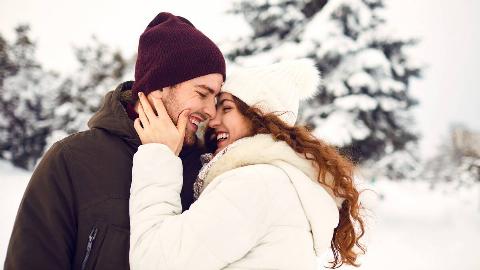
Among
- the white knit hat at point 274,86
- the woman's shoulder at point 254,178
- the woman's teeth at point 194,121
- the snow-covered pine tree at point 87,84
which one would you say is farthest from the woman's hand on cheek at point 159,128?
the snow-covered pine tree at point 87,84

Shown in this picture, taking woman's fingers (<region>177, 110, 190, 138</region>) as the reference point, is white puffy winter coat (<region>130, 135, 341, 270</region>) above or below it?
below

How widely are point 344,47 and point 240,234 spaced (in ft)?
35.3

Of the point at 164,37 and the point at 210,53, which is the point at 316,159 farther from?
the point at 164,37

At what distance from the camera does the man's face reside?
7.81ft

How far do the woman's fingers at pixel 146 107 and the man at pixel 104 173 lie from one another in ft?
0.24

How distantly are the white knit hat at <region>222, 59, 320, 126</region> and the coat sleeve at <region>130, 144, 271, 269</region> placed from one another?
2.42ft

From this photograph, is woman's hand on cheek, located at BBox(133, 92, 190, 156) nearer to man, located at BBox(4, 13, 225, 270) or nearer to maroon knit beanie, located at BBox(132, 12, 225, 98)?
man, located at BBox(4, 13, 225, 270)

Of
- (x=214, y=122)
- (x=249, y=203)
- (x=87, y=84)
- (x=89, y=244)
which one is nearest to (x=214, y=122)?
(x=214, y=122)

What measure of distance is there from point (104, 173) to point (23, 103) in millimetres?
20446

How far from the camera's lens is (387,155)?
1296 centimetres

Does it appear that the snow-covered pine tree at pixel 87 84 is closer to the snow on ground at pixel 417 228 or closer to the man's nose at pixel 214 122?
the snow on ground at pixel 417 228

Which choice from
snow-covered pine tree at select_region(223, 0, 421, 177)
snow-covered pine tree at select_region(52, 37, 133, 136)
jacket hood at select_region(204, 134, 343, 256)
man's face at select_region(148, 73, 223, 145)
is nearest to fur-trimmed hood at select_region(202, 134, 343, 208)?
jacket hood at select_region(204, 134, 343, 256)

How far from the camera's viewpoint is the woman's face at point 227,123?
2.46 metres

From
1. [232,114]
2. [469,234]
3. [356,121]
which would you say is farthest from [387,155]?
[232,114]
